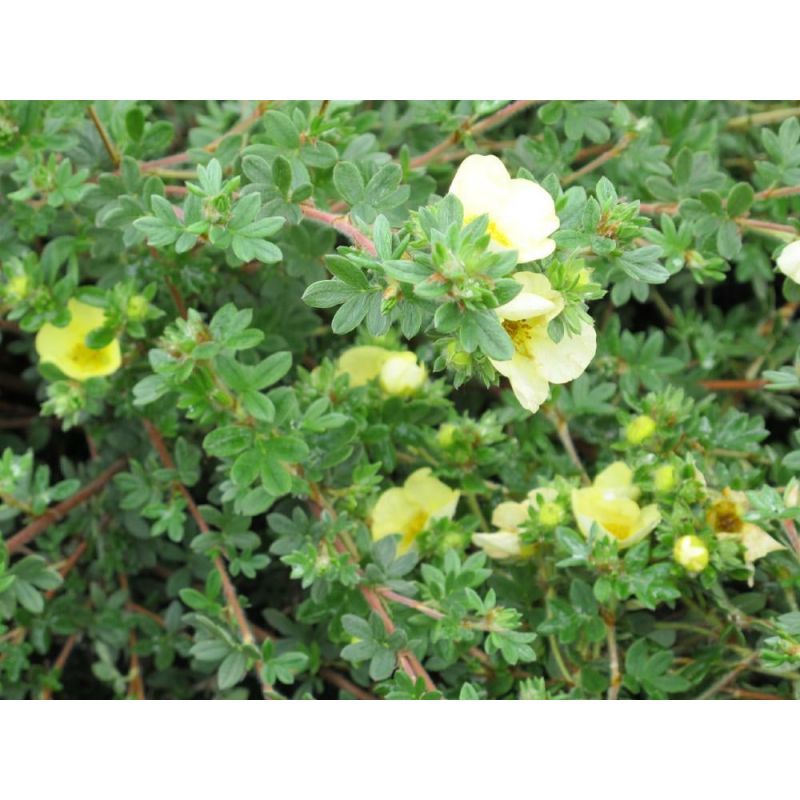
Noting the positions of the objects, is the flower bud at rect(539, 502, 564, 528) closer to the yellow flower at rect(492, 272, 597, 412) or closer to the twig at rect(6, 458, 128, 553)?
the yellow flower at rect(492, 272, 597, 412)

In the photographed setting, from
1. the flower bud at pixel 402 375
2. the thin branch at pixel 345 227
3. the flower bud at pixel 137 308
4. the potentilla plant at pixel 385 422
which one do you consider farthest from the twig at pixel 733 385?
the flower bud at pixel 137 308

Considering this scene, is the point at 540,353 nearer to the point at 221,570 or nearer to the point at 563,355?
the point at 563,355

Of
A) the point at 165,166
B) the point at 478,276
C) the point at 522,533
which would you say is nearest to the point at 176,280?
the point at 165,166

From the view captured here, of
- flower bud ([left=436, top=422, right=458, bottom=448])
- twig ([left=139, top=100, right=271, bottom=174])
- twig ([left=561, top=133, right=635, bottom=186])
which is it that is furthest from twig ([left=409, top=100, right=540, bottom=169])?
flower bud ([left=436, top=422, right=458, bottom=448])

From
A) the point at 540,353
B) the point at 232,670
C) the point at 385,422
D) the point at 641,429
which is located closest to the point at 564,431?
the point at 641,429

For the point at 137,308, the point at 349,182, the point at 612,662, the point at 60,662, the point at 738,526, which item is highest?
the point at 349,182
